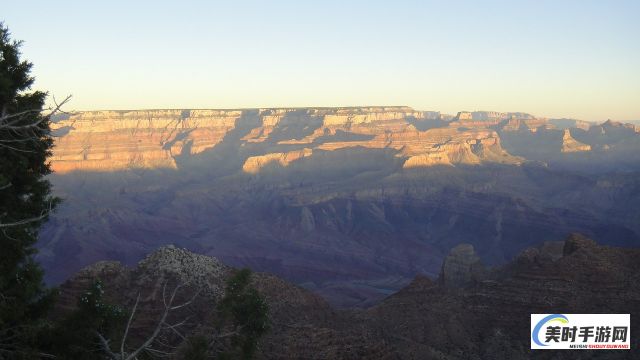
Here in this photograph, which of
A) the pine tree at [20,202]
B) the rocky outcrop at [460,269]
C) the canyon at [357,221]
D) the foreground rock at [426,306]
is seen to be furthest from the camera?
the canyon at [357,221]

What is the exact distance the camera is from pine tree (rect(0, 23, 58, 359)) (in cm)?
1848

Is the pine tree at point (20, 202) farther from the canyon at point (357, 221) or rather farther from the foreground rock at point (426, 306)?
the canyon at point (357, 221)

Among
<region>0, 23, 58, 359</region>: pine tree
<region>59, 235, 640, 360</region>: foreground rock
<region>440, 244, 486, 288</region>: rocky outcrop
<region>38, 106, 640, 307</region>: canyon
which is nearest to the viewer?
<region>0, 23, 58, 359</region>: pine tree

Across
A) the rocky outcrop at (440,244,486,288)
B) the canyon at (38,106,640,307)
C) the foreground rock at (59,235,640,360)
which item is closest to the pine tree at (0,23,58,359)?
the foreground rock at (59,235,640,360)

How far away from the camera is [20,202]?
2092 centimetres

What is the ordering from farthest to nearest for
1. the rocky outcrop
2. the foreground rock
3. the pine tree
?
1. the rocky outcrop
2. the foreground rock
3. the pine tree

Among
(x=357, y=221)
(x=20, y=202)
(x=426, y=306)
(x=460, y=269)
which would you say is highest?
(x=20, y=202)

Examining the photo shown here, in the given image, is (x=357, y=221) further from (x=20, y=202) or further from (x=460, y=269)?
(x=20, y=202)

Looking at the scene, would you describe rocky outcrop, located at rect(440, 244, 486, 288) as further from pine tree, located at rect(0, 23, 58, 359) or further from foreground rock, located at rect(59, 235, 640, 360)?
pine tree, located at rect(0, 23, 58, 359)

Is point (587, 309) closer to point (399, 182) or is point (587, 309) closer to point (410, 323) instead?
point (410, 323)

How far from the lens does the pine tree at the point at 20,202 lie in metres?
18.5

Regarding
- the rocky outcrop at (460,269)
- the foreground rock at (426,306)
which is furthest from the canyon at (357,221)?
the foreground rock at (426,306)

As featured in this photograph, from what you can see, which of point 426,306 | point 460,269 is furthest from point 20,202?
point 460,269

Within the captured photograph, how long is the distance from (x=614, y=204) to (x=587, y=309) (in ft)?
445
